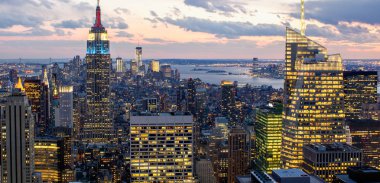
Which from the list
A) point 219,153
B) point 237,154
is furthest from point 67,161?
point 237,154

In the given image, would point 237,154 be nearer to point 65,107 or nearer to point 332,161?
point 332,161

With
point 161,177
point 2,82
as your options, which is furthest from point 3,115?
point 2,82

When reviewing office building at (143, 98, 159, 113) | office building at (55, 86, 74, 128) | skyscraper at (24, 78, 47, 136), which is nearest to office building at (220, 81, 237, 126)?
office building at (143, 98, 159, 113)

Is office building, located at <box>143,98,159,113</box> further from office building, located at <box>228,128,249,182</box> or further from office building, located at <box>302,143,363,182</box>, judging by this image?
office building, located at <box>302,143,363,182</box>

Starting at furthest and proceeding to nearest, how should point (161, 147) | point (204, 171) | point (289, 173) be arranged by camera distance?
point (204, 171) < point (161, 147) < point (289, 173)

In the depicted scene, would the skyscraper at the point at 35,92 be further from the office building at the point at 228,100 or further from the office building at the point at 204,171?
the office building at the point at 204,171

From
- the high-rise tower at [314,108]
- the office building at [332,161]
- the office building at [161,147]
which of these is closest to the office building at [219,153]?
the high-rise tower at [314,108]
